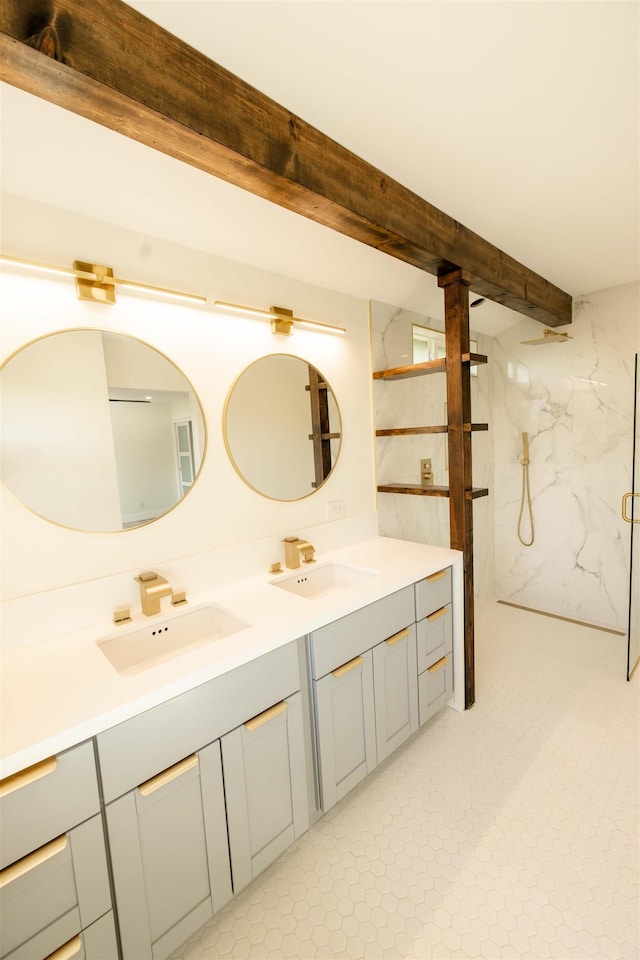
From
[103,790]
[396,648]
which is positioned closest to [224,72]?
[103,790]

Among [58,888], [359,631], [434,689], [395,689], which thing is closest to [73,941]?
[58,888]

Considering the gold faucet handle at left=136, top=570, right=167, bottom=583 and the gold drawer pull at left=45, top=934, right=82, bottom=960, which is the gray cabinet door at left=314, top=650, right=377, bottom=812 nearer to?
the gold faucet handle at left=136, top=570, right=167, bottom=583

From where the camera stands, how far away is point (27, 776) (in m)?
0.90

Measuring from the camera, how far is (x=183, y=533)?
1.73 metres

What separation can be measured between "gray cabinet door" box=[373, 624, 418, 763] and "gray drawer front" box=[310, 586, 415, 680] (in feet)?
0.19

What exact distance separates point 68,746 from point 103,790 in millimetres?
167

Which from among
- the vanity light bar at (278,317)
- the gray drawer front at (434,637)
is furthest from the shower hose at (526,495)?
the vanity light bar at (278,317)

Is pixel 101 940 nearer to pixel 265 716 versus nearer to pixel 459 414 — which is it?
pixel 265 716

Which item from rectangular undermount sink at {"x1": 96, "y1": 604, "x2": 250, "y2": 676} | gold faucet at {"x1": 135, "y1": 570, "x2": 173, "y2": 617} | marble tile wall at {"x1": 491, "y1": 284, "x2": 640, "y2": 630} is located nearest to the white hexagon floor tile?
rectangular undermount sink at {"x1": 96, "y1": 604, "x2": 250, "y2": 676}

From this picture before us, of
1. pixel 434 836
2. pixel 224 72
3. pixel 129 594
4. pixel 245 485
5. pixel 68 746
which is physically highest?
pixel 224 72

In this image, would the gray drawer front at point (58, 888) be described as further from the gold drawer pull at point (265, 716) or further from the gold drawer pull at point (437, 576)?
the gold drawer pull at point (437, 576)

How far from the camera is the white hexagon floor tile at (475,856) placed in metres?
1.26

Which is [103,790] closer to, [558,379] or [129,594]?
[129,594]

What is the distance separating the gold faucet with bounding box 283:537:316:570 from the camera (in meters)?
1.97
